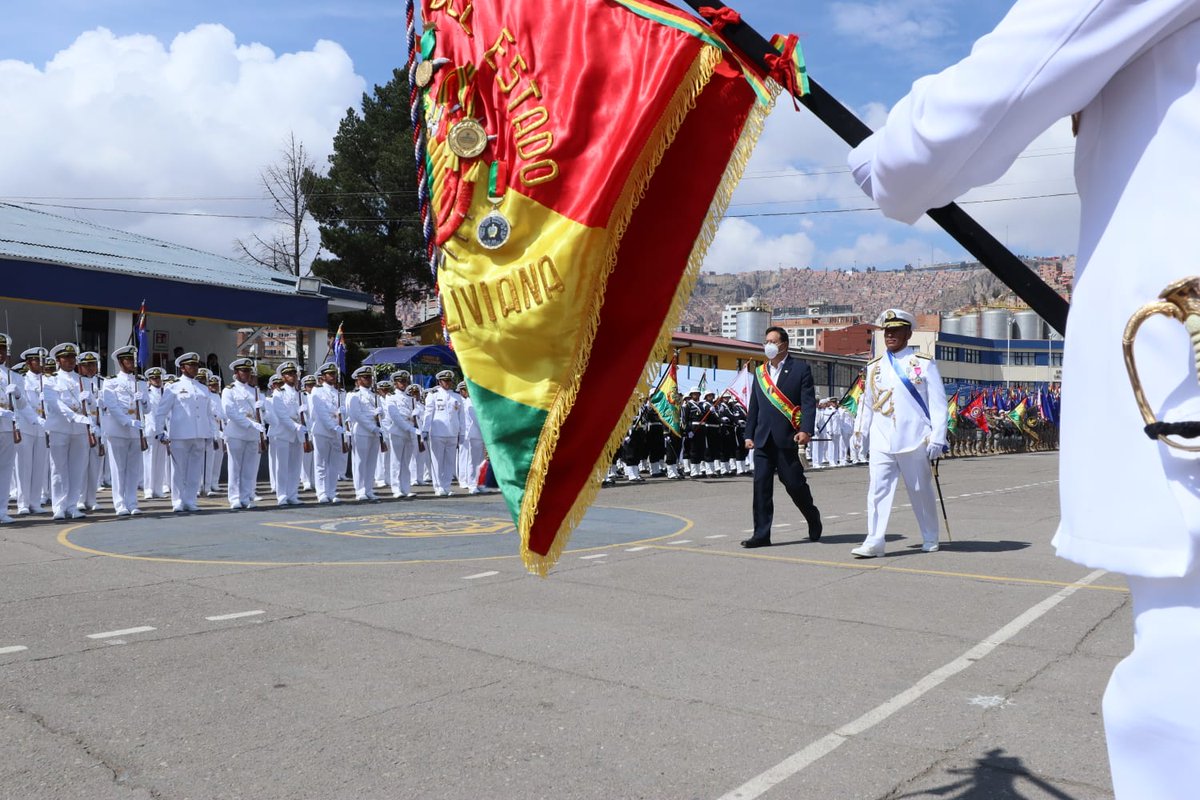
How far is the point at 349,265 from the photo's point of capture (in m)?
44.3

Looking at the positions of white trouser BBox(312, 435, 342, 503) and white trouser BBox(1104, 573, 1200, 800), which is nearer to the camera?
white trouser BBox(1104, 573, 1200, 800)

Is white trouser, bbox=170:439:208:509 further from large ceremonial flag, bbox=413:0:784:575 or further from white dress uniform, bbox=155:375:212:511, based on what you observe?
large ceremonial flag, bbox=413:0:784:575

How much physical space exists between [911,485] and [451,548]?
14.0 feet

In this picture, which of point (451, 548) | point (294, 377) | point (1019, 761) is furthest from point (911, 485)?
point (294, 377)

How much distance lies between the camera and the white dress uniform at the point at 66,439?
1288cm

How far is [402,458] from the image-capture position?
17.2 metres

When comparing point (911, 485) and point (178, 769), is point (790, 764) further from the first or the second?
point (911, 485)

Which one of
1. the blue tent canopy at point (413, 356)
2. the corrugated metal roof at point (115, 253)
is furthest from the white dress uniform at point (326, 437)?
the blue tent canopy at point (413, 356)

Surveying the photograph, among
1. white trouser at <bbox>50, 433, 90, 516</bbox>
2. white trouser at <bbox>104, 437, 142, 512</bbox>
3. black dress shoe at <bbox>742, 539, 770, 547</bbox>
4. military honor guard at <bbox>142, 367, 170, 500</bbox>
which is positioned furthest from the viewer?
military honor guard at <bbox>142, 367, 170, 500</bbox>

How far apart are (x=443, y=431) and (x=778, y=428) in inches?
370

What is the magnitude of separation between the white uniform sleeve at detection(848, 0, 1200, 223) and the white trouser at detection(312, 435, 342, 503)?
47.3 ft

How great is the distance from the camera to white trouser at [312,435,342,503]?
15.4 metres

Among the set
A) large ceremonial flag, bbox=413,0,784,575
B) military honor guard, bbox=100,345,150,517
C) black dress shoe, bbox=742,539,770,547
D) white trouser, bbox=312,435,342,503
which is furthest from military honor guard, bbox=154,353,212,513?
large ceremonial flag, bbox=413,0,784,575

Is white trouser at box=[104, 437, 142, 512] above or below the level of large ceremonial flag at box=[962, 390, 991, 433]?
below
